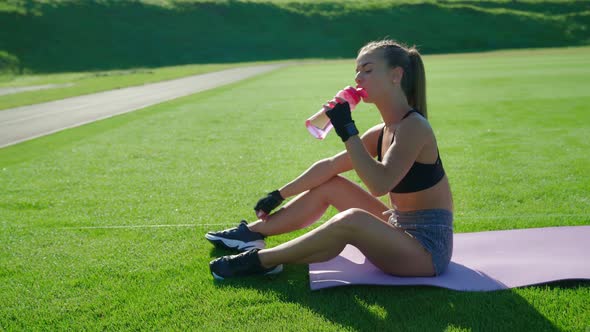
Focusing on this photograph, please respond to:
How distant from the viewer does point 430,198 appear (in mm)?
3502

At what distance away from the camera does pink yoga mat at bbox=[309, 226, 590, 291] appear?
3.49 metres

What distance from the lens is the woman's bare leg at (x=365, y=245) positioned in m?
3.35

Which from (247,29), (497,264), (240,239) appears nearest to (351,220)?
(497,264)

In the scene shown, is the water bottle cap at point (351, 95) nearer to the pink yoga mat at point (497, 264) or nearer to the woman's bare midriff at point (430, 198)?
the woman's bare midriff at point (430, 198)

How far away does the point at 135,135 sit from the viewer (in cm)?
1159

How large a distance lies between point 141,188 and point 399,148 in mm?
4437

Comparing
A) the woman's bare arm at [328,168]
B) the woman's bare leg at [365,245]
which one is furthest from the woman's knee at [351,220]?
the woman's bare arm at [328,168]

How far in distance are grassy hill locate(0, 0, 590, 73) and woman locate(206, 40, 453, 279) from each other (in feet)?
173

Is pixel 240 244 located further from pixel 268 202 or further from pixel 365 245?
pixel 365 245

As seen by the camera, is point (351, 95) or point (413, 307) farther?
point (351, 95)

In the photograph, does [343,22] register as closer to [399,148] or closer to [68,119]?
[68,119]

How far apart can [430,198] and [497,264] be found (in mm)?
726

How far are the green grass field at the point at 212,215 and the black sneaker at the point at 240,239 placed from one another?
19cm

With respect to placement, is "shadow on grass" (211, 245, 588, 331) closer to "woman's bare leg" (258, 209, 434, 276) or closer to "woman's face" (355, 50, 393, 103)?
"woman's bare leg" (258, 209, 434, 276)
